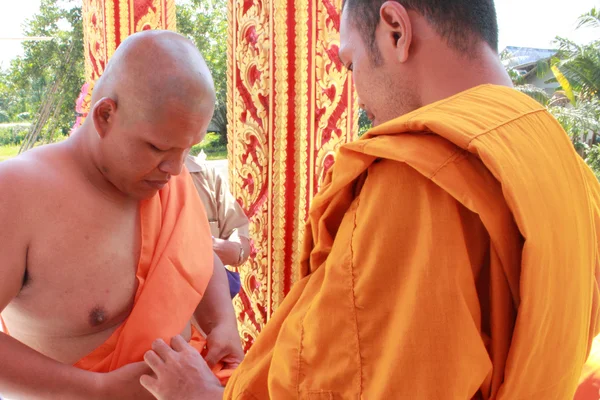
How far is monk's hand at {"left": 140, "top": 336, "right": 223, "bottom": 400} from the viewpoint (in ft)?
3.81

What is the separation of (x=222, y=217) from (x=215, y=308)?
0.84m

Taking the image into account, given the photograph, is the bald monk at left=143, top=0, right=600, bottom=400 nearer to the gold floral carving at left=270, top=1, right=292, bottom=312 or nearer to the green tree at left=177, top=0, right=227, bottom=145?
the gold floral carving at left=270, top=1, right=292, bottom=312

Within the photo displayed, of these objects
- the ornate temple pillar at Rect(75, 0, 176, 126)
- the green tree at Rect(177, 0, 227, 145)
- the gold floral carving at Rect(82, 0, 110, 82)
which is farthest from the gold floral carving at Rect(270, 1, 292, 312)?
the green tree at Rect(177, 0, 227, 145)

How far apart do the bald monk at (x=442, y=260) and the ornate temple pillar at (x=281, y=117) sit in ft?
5.74

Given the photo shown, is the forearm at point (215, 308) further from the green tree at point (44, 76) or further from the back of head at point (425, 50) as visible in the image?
the green tree at point (44, 76)

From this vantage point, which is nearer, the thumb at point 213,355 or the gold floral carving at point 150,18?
the thumb at point 213,355

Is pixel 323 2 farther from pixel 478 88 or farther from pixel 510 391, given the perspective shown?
pixel 510 391

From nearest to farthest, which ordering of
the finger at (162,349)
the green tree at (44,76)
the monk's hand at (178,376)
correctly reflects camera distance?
the monk's hand at (178,376), the finger at (162,349), the green tree at (44,76)

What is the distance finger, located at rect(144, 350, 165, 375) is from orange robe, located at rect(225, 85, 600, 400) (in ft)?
1.57

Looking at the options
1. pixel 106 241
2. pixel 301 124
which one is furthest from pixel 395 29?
pixel 301 124

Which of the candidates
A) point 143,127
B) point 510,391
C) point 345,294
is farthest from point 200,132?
point 510,391

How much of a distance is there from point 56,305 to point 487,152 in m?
0.99

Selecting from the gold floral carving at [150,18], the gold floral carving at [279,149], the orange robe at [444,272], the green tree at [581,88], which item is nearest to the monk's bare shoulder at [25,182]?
the orange robe at [444,272]

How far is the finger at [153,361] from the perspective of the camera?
1.24m
